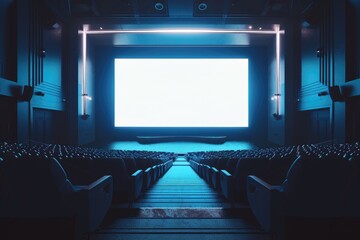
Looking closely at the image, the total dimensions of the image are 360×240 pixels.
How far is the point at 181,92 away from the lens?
17.9 meters

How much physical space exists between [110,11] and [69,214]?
12.5 metres

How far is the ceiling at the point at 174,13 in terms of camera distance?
12938 mm

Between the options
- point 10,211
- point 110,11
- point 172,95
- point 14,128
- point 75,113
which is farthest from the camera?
point 172,95

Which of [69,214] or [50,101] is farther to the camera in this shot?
[50,101]

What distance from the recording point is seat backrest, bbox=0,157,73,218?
2.14m

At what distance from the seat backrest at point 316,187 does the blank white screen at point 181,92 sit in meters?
15.5

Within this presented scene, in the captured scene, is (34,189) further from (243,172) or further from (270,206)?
(243,172)

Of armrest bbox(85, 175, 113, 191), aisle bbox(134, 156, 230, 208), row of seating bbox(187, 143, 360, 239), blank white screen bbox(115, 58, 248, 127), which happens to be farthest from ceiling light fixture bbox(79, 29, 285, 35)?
row of seating bbox(187, 143, 360, 239)

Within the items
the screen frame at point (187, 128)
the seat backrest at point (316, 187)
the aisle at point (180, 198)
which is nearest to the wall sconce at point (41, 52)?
the screen frame at point (187, 128)

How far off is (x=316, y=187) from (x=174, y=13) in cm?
1247

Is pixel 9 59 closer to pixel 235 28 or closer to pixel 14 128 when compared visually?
pixel 14 128

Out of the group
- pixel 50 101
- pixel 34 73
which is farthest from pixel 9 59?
pixel 50 101

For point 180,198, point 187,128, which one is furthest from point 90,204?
point 187,128

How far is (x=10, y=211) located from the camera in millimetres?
2275
